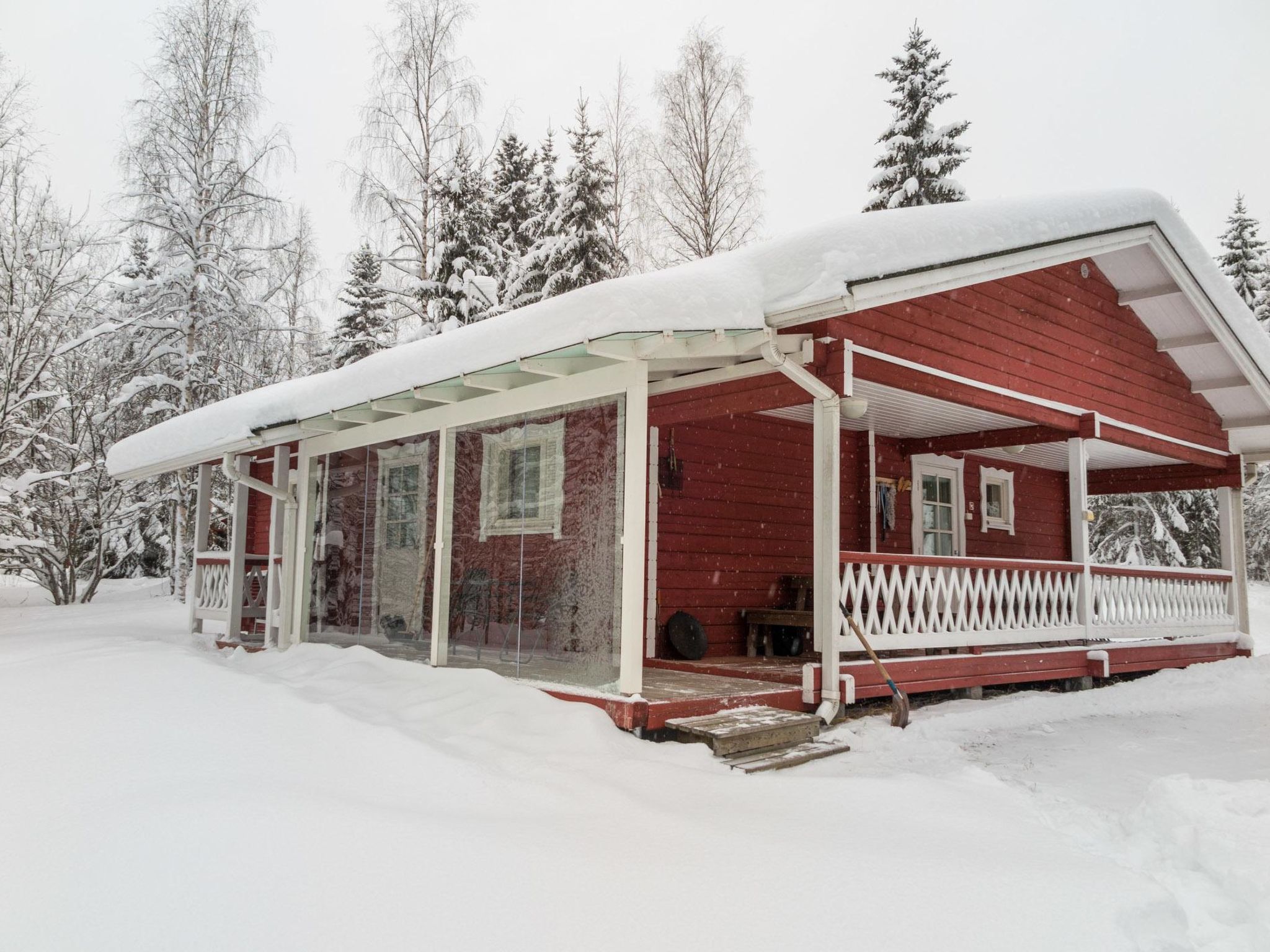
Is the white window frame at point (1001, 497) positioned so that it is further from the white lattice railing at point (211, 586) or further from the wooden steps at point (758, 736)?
the white lattice railing at point (211, 586)

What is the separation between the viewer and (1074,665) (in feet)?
28.6

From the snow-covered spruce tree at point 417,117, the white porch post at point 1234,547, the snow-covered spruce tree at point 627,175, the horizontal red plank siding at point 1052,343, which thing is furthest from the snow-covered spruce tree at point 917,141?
the white porch post at point 1234,547

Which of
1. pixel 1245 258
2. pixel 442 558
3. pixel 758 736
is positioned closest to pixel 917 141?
pixel 1245 258

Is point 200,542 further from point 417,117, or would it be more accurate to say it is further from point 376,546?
point 417,117

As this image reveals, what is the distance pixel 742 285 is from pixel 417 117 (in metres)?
13.7

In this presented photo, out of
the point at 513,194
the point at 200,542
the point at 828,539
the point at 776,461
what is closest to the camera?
the point at 828,539

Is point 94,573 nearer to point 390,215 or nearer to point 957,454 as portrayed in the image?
point 390,215

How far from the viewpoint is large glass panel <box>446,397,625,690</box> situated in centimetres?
553

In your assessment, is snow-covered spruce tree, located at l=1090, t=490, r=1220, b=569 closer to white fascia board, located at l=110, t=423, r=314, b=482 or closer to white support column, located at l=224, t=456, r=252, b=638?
white support column, located at l=224, t=456, r=252, b=638

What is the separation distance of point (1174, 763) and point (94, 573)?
1712 centimetres

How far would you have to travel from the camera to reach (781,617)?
28.4 ft

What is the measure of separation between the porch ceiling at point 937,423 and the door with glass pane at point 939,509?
25.1 inches

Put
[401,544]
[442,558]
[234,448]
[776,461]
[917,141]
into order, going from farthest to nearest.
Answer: [917,141]
[776,461]
[234,448]
[401,544]
[442,558]

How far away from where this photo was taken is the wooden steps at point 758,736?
16.2 feet
